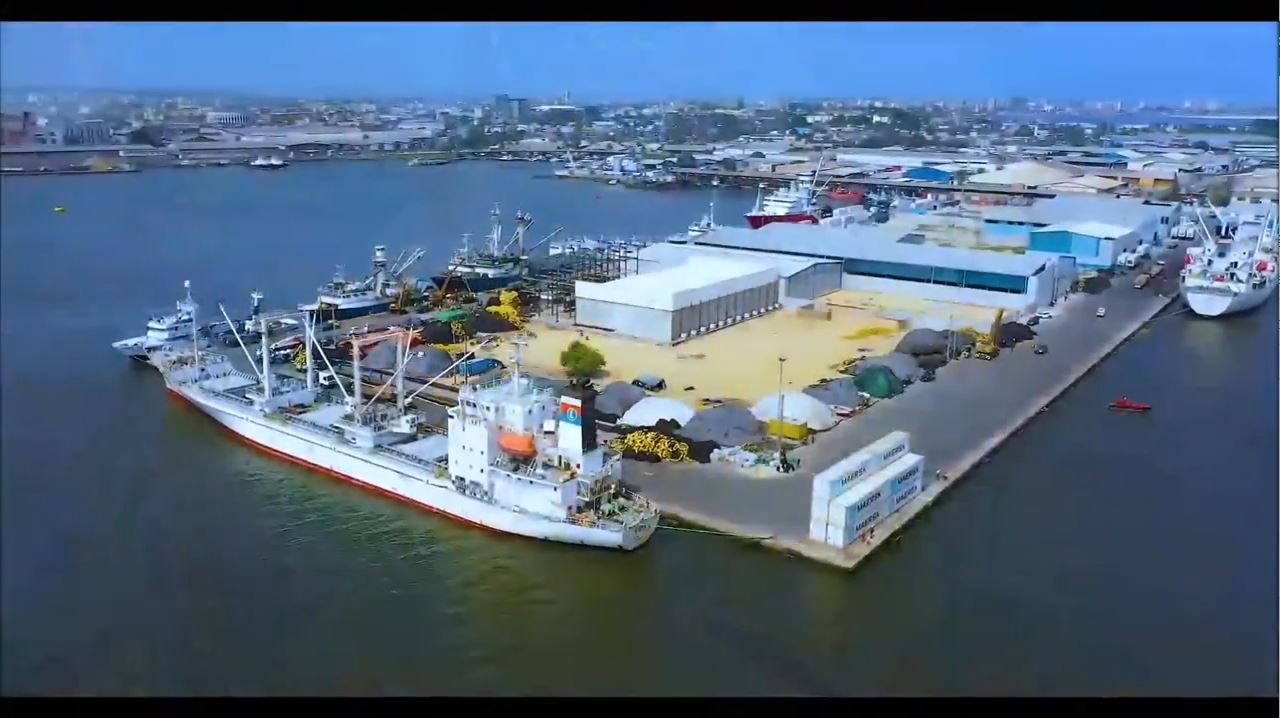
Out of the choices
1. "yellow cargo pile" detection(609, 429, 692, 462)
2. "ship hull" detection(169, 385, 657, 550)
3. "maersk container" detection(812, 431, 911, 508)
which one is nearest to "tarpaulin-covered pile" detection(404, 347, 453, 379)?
"ship hull" detection(169, 385, 657, 550)

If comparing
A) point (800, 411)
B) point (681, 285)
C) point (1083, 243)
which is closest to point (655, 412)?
point (800, 411)

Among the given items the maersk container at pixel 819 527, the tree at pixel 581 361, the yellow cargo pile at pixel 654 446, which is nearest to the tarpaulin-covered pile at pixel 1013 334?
the tree at pixel 581 361

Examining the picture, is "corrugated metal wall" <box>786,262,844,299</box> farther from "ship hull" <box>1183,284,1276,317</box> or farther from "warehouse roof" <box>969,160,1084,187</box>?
"warehouse roof" <box>969,160,1084,187</box>

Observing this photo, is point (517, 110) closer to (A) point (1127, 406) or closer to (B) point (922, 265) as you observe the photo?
(B) point (922, 265)

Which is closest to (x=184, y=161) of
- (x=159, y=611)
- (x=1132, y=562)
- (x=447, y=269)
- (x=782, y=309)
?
(x=447, y=269)

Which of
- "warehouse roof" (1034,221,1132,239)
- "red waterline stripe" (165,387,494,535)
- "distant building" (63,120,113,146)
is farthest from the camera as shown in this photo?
"warehouse roof" (1034,221,1132,239)

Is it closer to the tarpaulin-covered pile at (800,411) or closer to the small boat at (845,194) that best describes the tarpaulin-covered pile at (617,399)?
the tarpaulin-covered pile at (800,411)

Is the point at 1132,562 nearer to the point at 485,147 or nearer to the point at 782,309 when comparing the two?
the point at 782,309
